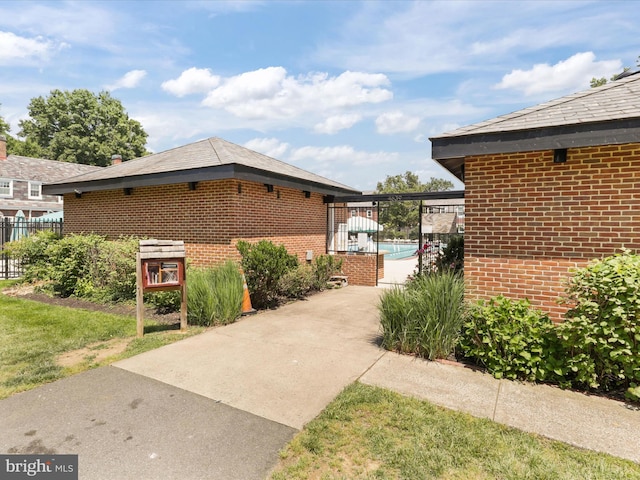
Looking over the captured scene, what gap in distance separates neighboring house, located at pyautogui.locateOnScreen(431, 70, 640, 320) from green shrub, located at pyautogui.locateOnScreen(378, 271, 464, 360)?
0.65 metres

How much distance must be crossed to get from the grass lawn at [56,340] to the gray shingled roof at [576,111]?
585 centimetres

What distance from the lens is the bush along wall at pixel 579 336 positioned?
3453 mm

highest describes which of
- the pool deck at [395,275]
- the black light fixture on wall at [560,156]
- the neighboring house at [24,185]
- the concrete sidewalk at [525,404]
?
the neighboring house at [24,185]

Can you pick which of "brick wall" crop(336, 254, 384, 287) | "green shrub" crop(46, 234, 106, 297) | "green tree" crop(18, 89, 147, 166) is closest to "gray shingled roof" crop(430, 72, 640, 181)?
"brick wall" crop(336, 254, 384, 287)

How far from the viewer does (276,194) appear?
9781 mm

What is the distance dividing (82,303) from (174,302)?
104 inches

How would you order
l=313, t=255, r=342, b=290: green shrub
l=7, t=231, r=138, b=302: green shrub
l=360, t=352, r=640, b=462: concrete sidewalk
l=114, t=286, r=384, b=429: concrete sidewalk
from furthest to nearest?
l=313, t=255, r=342, b=290: green shrub
l=7, t=231, r=138, b=302: green shrub
l=114, t=286, r=384, b=429: concrete sidewalk
l=360, t=352, r=640, b=462: concrete sidewalk

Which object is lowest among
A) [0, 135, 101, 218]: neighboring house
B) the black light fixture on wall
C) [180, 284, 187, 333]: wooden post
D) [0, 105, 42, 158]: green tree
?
[180, 284, 187, 333]: wooden post

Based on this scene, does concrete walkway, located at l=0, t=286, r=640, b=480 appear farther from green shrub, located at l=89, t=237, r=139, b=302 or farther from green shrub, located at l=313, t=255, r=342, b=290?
green shrub, located at l=313, t=255, r=342, b=290

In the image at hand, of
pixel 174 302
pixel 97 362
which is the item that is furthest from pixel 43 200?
pixel 97 362

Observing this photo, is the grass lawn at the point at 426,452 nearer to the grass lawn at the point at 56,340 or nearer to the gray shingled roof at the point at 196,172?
the grass lawn at the point at 56,340

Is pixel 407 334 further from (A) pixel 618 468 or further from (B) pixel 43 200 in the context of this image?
(B) pixel 43 200

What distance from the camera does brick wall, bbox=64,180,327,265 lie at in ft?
27.4

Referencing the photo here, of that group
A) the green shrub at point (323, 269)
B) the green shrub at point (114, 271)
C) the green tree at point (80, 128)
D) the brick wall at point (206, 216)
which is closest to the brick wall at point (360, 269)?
the green shrub at point (323, 269)
